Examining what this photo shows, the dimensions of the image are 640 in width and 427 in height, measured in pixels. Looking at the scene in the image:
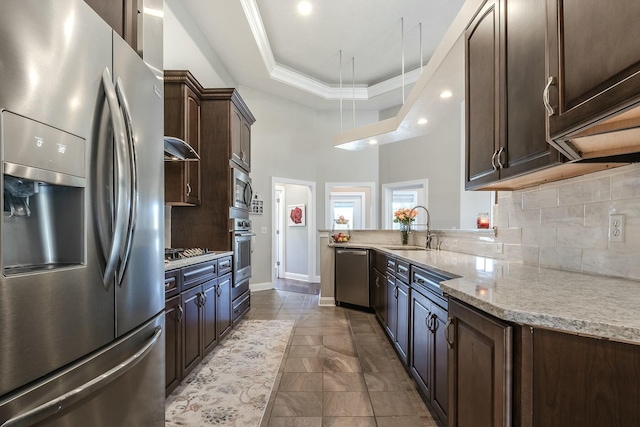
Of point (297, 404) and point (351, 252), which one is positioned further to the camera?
point (351, 252)

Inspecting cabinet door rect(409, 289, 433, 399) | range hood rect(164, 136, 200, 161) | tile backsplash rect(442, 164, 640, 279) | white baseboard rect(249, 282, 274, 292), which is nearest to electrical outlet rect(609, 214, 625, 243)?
tile backsplash rect(442, 164, 640, 279)

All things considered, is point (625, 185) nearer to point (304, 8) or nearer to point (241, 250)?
point (241, 250)

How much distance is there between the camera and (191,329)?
88.6 inches

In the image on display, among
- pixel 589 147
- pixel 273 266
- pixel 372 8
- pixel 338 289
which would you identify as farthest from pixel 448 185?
pixel 589 147

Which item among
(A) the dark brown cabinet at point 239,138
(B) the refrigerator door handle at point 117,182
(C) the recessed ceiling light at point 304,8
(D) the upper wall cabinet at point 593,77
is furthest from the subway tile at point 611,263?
(C) the recessed ceiling light at point 304,8

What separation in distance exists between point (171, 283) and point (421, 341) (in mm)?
1664

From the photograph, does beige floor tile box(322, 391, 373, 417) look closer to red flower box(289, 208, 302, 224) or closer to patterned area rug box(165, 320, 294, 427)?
patterned area rug box(165, 320, 294, 427)

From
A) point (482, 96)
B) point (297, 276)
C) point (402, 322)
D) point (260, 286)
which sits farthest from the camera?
point (297, 276)

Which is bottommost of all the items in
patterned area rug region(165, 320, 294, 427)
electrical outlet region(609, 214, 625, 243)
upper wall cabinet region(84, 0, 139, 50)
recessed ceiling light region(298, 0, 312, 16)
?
patterned area rug region(165, 320, 294, 427)

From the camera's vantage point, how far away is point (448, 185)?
5.24m

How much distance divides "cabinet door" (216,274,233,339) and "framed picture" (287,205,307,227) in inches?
135

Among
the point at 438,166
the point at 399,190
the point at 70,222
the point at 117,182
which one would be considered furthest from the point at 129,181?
the point at 399,190

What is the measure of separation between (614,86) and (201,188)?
3140mm

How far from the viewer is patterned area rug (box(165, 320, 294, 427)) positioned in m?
1.86
